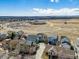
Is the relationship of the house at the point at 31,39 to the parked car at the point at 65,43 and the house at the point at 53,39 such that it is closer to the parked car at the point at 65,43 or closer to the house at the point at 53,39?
the house at the point at 53,39

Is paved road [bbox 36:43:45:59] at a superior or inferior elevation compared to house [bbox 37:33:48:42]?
inferior

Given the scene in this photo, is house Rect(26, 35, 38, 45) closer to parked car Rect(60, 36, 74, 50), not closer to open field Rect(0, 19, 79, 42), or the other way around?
open field Rect(0, 19, 79, 42)

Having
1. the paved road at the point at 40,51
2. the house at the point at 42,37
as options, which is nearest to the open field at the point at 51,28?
the house at the point at 42,37

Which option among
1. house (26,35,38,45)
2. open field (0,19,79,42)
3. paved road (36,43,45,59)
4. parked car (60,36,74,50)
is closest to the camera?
paved road (36,43,45,59)

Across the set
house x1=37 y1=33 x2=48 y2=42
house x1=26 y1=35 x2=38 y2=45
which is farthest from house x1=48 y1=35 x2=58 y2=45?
house x1=26 y1=35 x2=38 y2=45

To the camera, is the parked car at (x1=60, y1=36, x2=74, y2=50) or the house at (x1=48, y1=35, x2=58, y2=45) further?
the house at (x1=48, y1=35, x2=58, y2=45)

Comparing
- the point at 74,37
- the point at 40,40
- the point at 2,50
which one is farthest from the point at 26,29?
the point at 74,37

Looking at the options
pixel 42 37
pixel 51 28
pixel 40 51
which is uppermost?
pixel 51 28

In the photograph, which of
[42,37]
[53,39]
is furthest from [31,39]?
[53,39]

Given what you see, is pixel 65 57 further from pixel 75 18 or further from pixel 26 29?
pixel 26 29

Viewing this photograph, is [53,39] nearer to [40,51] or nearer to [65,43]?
[65,43]

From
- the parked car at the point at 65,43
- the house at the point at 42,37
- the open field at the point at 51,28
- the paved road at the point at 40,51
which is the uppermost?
the open field at the point at 51,28
